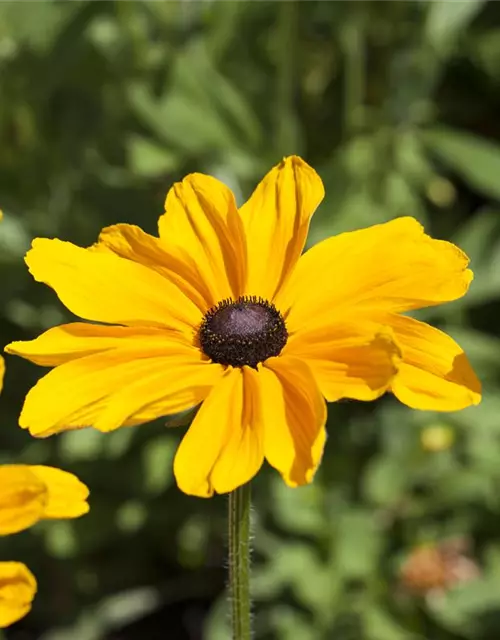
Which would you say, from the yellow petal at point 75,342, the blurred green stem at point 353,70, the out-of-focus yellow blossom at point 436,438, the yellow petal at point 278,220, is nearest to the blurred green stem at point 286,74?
the blurred green stem at point 353,70

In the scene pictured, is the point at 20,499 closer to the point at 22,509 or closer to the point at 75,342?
the point at 22,509

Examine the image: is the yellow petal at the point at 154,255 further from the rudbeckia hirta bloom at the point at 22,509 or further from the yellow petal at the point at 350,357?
the rudbeckia hirta bloom at the point at 22,509

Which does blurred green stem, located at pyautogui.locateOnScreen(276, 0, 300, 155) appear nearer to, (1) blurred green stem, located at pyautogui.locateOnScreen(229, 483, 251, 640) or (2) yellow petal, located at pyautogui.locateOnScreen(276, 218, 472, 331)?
(2) yellow petal, located at pyautogui.locateOnScreen(276, 218, 472, 331)

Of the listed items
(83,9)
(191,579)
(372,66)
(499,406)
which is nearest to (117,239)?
(83,9)

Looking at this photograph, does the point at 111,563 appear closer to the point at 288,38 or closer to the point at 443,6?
the point at 288,38

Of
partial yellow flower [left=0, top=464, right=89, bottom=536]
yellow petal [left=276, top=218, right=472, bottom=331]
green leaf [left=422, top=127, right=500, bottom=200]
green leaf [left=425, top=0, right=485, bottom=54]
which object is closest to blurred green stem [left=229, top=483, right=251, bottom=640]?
partial yellow flower [left=0, top=464, right=89, bottom=536]
